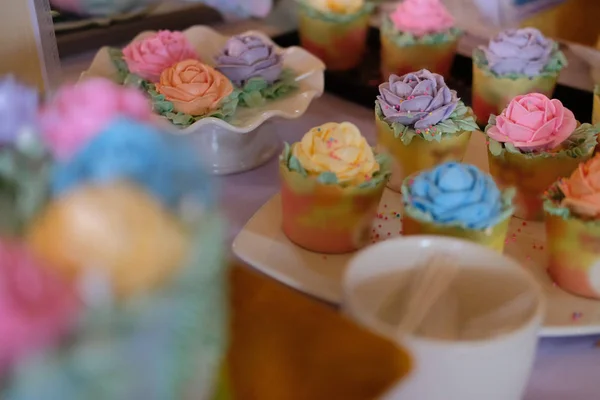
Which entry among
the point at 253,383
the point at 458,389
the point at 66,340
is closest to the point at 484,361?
the point at 458,389

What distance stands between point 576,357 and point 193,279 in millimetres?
350

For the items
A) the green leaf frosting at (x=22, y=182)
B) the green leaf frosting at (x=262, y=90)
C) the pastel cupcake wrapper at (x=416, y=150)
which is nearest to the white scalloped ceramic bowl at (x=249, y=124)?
the green leaf frosting at (x=262, y=90)

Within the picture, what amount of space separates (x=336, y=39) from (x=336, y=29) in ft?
0.04

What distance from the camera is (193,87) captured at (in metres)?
0.68

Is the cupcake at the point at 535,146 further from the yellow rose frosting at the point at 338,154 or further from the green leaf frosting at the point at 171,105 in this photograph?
the green leaf frosting at the point at 171,105

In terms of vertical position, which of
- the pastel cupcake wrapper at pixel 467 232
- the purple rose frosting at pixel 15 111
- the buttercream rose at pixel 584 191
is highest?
the purple rose frosting at pixel 15 111

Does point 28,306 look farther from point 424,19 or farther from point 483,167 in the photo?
point 424,19

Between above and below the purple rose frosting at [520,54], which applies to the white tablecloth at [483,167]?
below

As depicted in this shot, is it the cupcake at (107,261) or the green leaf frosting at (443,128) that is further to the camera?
the green leaf frosting at (443,128)

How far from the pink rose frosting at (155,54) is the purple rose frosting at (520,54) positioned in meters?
0.35

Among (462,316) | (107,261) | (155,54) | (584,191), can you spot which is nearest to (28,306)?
(107,261)

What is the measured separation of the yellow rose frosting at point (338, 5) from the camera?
3.06 feet

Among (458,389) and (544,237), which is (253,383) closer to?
(458,389)

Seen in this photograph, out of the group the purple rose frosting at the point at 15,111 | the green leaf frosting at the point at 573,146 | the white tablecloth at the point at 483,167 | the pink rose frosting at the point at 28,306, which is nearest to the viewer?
the pink rose frosting at the point at 28,306
